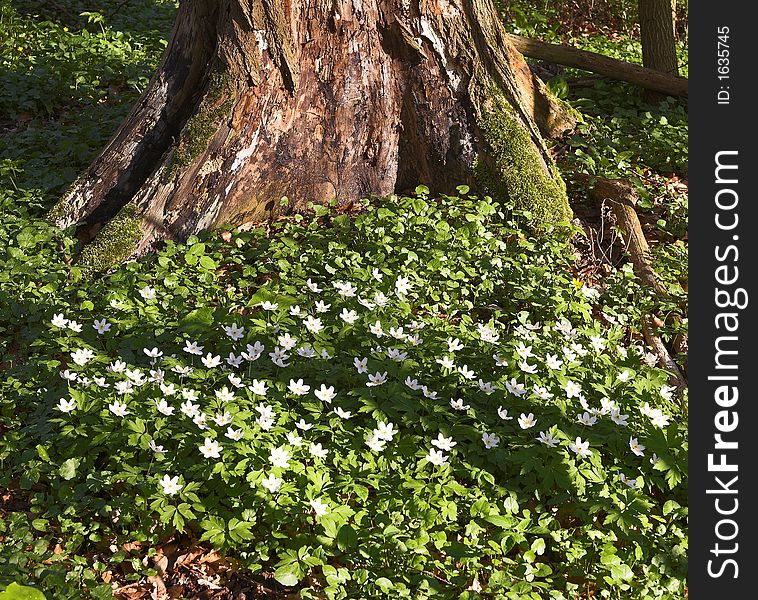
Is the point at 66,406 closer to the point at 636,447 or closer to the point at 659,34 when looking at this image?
the point at 636,447

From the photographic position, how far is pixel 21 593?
2611 millimetres

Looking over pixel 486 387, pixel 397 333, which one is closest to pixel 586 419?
pixel 486 387

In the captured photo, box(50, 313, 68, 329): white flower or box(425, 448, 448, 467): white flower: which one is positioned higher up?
box(50, 313, 68, 329): white flower

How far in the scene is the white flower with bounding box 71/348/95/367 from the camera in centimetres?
361

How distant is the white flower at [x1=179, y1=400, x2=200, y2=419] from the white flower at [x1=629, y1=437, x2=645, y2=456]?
74.1 inches

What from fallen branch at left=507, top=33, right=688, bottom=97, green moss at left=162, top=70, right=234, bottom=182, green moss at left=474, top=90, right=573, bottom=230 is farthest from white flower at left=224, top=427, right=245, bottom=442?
fallen branch at left=507, top=33, right=688, bottom=97

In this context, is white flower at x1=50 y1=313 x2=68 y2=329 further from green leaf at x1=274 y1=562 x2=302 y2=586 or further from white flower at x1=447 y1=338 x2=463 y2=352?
white flower at x1=447 y1=338 x2=463 y2=352

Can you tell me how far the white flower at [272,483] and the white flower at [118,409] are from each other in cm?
73

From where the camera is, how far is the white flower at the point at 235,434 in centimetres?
318

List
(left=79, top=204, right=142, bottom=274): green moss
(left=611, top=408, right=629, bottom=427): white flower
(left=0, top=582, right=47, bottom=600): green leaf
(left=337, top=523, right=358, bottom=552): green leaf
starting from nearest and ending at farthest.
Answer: (left=0, top=582, right=47, bottom=600): green leaf < (left=337, top=523, right=358, bottom=552): green leaf < (left=611, top=408, right=629, bottom=427): white flower < (left=79, top=204, right=142, bottom=274): green moss

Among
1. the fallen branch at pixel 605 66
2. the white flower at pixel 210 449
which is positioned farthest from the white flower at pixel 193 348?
the fallen branch at pixel 605 66

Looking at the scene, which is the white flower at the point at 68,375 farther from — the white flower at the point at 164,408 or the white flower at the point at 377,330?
the white flower at the point at 377,330

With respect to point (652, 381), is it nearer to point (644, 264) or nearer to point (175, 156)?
point (644, 264)

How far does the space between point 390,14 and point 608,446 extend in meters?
3.24
